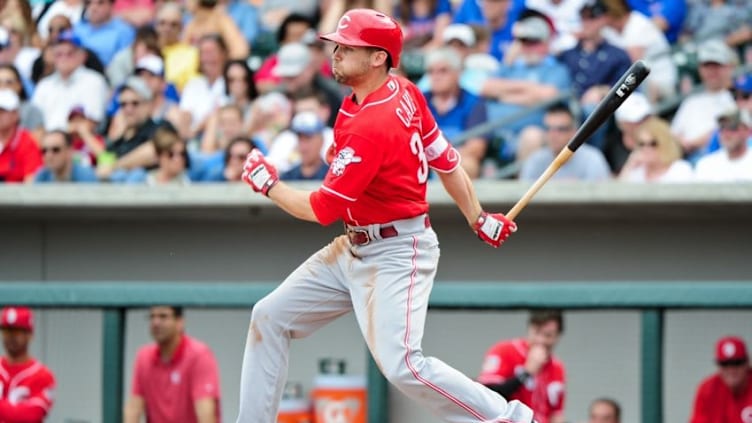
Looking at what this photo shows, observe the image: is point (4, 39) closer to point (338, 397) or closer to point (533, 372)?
point (338, 397)

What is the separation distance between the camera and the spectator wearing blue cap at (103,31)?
930 cm

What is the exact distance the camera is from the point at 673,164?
7309 millimetres

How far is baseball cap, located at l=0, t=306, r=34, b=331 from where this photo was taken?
5.76m

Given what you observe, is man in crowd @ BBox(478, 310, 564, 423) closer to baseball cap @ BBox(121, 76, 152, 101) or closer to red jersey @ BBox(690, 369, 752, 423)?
red jersey @ BBox(690, 369, 752, 423)

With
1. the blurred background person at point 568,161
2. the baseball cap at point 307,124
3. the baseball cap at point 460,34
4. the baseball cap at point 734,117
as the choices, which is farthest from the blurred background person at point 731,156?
the baseball cap at point 307,124

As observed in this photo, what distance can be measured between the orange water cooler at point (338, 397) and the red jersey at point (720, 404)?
1.37 metres

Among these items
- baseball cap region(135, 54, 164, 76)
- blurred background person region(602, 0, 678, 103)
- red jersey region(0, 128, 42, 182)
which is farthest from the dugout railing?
baseball cap region(135, 54, 164, 76)

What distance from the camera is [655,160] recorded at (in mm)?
7309

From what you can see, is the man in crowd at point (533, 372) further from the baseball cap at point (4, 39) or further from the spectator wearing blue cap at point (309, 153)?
the baseball cap at point (4, 39)

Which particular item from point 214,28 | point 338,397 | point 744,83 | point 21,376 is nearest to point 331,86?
point 214,28

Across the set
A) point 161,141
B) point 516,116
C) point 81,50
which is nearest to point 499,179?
point 516,116

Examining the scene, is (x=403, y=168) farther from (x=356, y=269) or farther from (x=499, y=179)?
(x=499, y=179)

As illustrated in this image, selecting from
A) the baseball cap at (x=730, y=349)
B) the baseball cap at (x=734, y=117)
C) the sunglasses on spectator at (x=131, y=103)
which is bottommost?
the baseball cap at (x=730, y=349)

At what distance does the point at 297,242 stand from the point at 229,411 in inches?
73.9
